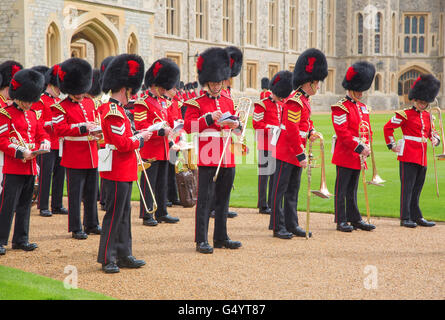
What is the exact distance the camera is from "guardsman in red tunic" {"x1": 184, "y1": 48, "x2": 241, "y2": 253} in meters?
5.00

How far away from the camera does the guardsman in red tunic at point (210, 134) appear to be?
5.00m

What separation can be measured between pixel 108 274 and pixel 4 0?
1303 cm

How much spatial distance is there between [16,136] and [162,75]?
5.93ft

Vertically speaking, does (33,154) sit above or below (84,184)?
above

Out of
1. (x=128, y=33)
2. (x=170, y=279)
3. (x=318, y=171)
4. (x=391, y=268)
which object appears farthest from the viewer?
(x=128, y=33)

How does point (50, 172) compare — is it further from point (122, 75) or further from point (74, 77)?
point (122, 75)

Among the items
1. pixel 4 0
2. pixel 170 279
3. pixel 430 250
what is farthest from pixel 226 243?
pixel 4 0

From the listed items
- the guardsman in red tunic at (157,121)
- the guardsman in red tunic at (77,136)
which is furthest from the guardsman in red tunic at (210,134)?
the guardsman in red tunic at (157,121)

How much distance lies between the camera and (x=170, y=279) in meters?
4.14

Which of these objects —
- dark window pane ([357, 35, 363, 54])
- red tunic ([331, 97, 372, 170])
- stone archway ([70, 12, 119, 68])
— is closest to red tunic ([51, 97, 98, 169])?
red tunic ([331, 97, 372, 170])

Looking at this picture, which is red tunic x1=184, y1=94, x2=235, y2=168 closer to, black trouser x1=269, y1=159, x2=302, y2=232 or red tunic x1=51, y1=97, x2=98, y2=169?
black trouser x1=269, y1=159, x2=302, y2=232

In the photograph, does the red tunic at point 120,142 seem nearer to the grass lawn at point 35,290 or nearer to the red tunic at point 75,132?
the grass lawn at point 35,290
